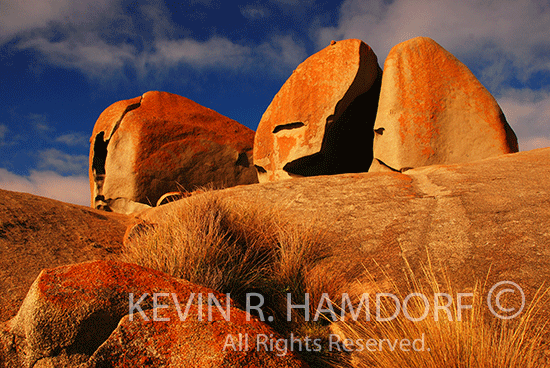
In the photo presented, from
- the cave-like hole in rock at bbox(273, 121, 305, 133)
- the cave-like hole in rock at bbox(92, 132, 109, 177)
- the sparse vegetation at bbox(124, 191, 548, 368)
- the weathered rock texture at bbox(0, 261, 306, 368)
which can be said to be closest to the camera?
the weathered rock texture at bbox(0, 261, 306, 368)

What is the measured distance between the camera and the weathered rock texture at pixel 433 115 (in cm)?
566

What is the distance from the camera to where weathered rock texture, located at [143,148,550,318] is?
2.70 meters

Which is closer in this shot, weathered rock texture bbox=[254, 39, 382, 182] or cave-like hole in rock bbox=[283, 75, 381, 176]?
weathered rock texture bbox=[254, 39, 382, 182]

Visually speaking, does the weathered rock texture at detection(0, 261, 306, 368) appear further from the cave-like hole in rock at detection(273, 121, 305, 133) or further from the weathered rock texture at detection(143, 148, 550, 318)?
the cave-like hole in rock at detection(273, 121, 305, 133)

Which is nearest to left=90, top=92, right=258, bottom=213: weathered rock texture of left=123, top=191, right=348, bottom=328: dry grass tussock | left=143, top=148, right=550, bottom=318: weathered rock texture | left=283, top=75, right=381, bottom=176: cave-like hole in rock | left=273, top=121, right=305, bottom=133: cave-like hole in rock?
left=273, top=121, right=305, bottom=133: cave-like hole in rock

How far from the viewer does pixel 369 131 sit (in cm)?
695

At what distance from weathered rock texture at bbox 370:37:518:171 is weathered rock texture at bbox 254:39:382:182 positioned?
524mm

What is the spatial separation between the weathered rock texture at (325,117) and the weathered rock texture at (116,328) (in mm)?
4718

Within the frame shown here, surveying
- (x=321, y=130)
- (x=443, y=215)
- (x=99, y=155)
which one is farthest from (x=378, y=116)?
(x=99, y=155)

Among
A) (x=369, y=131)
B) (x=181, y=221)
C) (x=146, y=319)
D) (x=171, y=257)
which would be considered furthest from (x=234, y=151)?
(x=146, y=319)

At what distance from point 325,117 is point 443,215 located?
319cm

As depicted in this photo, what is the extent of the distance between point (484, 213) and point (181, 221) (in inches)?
106

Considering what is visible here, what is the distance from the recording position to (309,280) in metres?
2.88

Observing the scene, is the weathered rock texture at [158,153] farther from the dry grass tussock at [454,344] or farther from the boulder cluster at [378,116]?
the dry grass tussock at [454,344]
